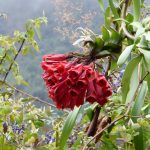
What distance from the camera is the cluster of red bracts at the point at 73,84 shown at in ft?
2.47

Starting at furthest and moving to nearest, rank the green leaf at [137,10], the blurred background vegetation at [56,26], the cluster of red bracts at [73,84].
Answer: the blurred background vegetation at [56,26], the green leaf at [137,10], the cluster of red bracts at [73,84]

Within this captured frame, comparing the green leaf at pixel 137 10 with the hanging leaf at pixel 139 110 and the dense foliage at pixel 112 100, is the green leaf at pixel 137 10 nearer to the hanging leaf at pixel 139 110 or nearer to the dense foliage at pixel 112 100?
the dense foliage at pixel 112 100

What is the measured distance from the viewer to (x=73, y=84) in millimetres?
750

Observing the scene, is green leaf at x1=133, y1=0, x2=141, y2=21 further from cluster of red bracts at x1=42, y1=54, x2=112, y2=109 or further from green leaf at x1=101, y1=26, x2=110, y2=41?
cluster of red bracts at x1=42, y1=54, x2=112, y2=109

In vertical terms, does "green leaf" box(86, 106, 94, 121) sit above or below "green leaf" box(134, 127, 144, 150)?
above

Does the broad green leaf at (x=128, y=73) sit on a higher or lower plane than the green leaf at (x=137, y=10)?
lower

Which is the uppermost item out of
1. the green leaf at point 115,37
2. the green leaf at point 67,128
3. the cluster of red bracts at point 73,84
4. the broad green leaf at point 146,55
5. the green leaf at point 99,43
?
the green leaf at point 115,37

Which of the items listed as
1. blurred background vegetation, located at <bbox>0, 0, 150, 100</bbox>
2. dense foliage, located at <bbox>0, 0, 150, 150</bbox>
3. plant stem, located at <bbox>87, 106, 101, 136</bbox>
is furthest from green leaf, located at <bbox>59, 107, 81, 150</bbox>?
blurred background vegetation, located at <bbox>0, 0, 150, 100</bbox>

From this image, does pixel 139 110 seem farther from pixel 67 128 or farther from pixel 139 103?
pixel 67 128

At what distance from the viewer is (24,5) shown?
20.6 feet

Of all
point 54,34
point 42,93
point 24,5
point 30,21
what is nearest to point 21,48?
point 30,21

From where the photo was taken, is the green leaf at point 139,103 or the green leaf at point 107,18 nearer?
the green leaf at point 139,103

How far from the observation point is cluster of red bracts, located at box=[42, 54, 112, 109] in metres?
0.75

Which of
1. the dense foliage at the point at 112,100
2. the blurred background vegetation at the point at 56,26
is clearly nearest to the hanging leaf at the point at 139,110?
the dense foliage at the point at 112,100
